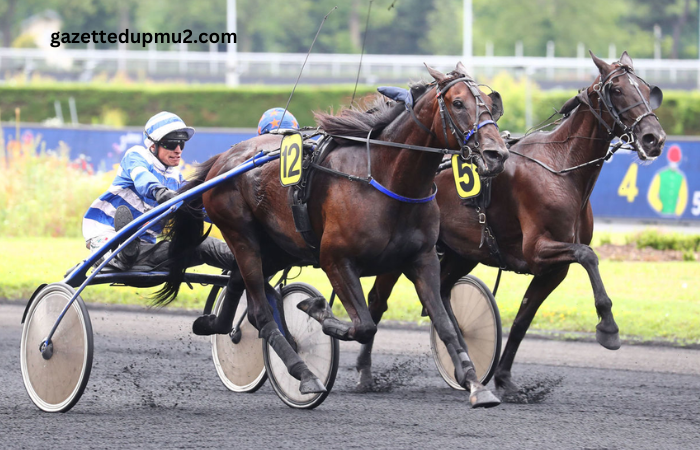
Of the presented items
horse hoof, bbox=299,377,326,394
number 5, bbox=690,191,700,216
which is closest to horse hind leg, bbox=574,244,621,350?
horse hoof, bbox=299,377,326,394

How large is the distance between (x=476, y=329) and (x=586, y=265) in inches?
47.2

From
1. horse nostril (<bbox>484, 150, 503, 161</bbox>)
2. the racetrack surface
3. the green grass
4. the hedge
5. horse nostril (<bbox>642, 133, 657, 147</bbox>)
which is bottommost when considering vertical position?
the racetrack surface

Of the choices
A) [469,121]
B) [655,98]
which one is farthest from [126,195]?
[655,98]

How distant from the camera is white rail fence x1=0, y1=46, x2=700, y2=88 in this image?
3459cm

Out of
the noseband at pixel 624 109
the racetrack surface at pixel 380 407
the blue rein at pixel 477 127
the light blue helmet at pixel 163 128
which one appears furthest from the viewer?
the light blue helmet at pixel 163 128

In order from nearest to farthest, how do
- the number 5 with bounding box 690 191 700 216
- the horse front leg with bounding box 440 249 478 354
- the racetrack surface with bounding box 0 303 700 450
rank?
1. the racetrack surface with bounding box 0 303 700 450
2. the horse front leg with bounding box 440 249 478 354
3. the number 5 with bounding box 690 191 700 216

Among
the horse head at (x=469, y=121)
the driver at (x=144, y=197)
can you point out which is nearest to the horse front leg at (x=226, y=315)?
the driver at (x=144, y=197)

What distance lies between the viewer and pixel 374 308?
6238mm

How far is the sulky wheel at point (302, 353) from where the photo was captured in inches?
207

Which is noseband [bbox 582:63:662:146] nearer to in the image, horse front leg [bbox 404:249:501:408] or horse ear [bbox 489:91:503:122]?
horse ear [bbox 489:91:503:122]

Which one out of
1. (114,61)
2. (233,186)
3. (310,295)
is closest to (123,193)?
(233,186)

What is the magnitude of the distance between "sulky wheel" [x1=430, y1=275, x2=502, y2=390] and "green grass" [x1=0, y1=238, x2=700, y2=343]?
7.91 ft

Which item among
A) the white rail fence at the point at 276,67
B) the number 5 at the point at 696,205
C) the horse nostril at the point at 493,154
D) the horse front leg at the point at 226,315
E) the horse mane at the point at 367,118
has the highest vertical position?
the white rail fence at the point at 276,67

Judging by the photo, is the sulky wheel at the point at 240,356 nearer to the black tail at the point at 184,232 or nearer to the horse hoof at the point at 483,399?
the black tail at the point at 184,232
